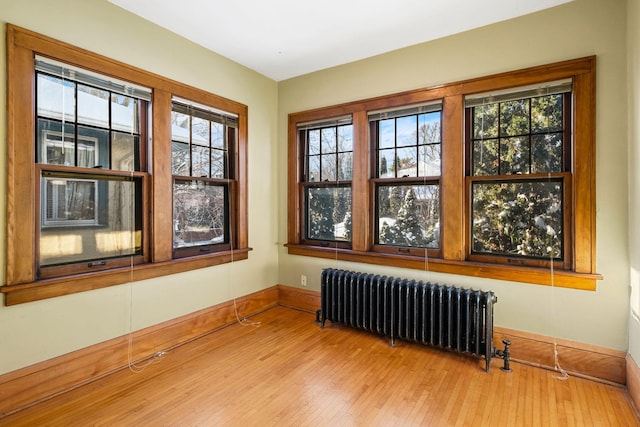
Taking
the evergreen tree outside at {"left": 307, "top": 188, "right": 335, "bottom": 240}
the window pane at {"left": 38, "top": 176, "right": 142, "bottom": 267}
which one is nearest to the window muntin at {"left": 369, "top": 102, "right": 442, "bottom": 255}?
the evergreen tree outside at {"left": 307, "top": 188, "right": 335, "bottom": 240}

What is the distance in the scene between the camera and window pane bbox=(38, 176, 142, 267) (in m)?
2.43

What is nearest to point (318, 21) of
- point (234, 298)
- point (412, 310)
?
point (412, 310)

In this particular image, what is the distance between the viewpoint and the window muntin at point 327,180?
3.88m

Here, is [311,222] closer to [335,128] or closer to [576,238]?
[335,128]

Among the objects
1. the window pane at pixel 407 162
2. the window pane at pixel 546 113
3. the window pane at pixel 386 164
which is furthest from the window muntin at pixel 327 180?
the window pane at pixel 546 113

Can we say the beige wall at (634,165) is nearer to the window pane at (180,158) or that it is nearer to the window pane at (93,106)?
the window pane at (180,158)

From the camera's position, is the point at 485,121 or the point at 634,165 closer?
the point at 634,165

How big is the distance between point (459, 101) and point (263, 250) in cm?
280

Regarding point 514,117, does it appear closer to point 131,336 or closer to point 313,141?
point 313,141

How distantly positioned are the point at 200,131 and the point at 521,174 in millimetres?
3160

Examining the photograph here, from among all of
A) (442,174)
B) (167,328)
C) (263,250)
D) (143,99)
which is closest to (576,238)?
(442,174)

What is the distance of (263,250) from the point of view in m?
4.19

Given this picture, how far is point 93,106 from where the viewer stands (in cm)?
263

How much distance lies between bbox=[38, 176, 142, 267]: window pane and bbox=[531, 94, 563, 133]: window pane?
3.59 metres
